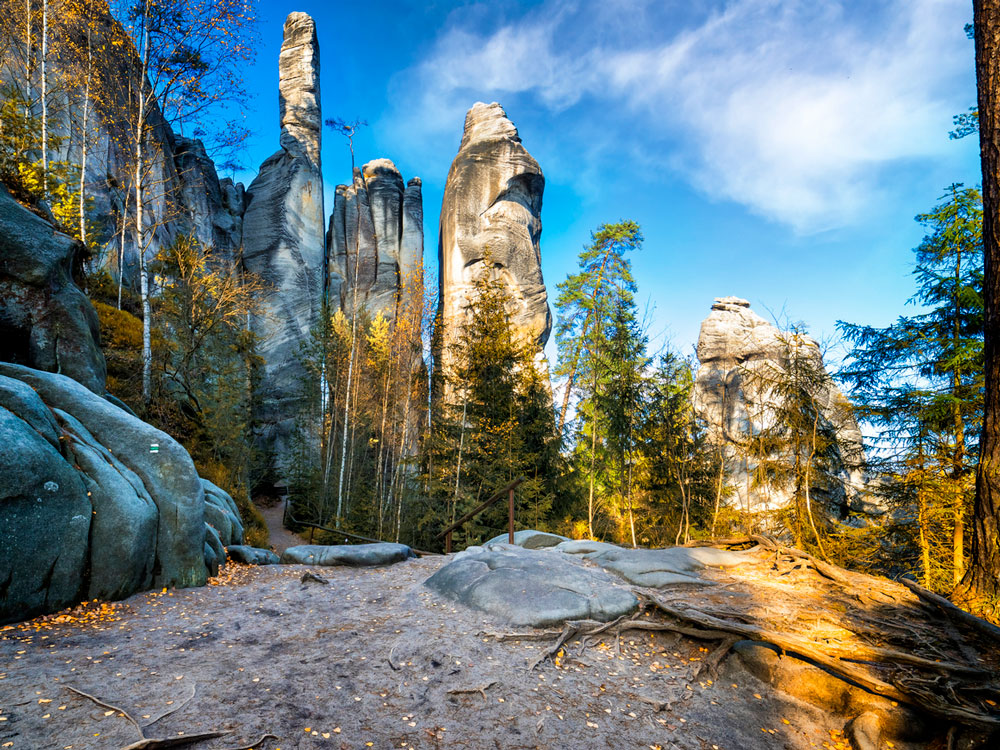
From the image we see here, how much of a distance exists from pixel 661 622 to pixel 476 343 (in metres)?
9.86

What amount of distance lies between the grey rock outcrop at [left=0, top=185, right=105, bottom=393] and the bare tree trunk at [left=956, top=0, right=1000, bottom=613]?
9.93 metres

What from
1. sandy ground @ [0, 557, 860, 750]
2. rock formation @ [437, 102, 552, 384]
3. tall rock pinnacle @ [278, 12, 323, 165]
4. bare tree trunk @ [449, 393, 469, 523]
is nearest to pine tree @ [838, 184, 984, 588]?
sandy ground @ [0, 557, 860, 750]

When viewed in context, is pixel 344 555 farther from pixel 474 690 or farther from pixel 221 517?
pixel 474 690

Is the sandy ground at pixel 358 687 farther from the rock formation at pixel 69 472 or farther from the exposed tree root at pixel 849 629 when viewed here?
the rock formation at pixel 69 472

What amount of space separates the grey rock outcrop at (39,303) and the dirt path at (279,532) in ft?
25.8

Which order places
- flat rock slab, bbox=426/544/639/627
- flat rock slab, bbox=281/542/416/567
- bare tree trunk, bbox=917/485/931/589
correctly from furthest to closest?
bare tree trunk, bbox=917/485/931/589
flat rock slab, bbox=281/542/416/567
flat rock slab, bbox=426/544/639/627

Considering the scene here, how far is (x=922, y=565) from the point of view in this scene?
768 centimetres

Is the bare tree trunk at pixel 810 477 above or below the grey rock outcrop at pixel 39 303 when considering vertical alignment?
below

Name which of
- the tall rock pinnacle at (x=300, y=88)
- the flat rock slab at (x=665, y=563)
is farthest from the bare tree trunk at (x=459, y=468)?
the tall rock pinnacle at (x=300, y=88)

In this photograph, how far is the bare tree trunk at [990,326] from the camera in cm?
352

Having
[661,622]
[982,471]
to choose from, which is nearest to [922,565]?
[982,471]

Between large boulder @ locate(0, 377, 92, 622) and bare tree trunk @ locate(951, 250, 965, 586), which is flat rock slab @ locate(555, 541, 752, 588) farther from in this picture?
large boulder @ locate(0, 377, 92, 622)

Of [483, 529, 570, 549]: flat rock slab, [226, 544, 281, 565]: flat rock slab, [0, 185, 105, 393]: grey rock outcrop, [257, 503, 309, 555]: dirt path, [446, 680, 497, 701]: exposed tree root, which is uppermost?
[0, 185, 105, 393]: grey rock outcrop

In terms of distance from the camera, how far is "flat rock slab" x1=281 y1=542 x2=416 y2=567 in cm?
707
